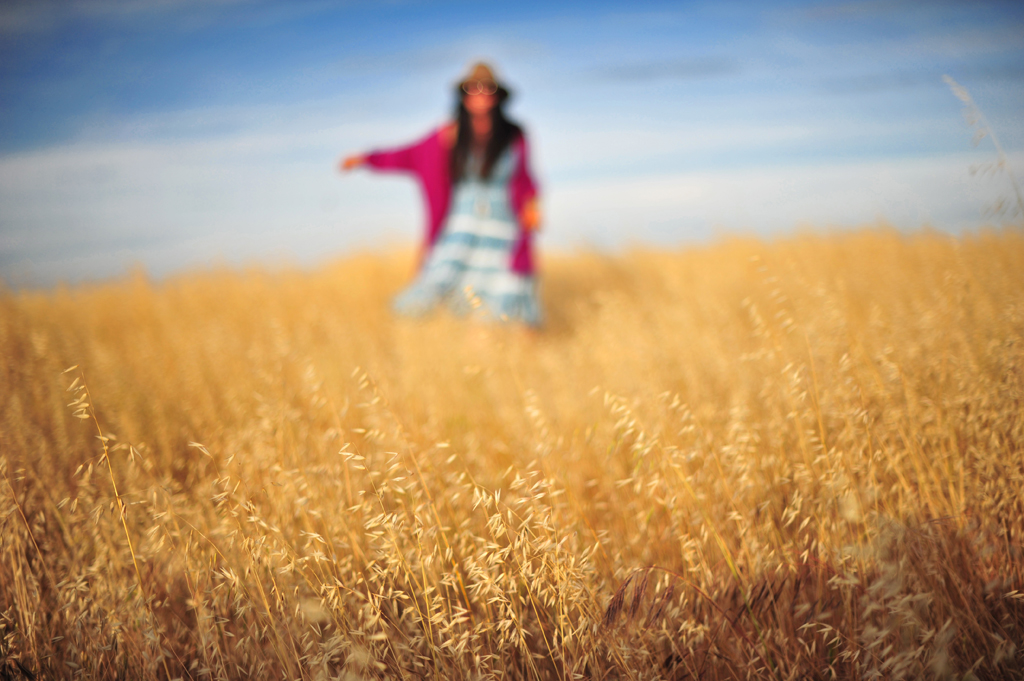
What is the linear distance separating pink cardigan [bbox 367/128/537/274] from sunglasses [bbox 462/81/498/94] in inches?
18.9

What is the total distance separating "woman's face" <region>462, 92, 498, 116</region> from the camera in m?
4.24

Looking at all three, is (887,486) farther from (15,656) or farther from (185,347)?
(185,347)

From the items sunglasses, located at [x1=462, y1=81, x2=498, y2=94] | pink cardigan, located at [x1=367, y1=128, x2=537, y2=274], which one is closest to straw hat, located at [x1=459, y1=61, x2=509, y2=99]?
sunglasses, located at [x1=462, y1=81, x2=498, y2=94]

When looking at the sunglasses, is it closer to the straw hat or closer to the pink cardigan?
the straw hat

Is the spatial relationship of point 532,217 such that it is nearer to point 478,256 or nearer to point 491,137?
point 478,256

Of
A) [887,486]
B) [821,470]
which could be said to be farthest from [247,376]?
[887,486]

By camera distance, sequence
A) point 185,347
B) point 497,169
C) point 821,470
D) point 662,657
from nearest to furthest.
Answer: point 662,657, point 821,470, point 185,347, point 497,169

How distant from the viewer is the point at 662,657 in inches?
47.4

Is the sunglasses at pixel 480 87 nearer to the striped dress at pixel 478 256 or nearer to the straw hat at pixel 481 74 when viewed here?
the straw hat at pixel 481 74

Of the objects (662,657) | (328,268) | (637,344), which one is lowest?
(662,657)

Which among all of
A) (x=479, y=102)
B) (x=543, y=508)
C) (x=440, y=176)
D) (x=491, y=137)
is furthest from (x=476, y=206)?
(x=543, y=508)

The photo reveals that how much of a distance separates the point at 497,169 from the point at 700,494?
3662mm

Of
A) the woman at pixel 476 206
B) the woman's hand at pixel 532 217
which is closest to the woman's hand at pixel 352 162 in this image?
the woman at pixel 476 206

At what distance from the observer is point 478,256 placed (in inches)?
181
